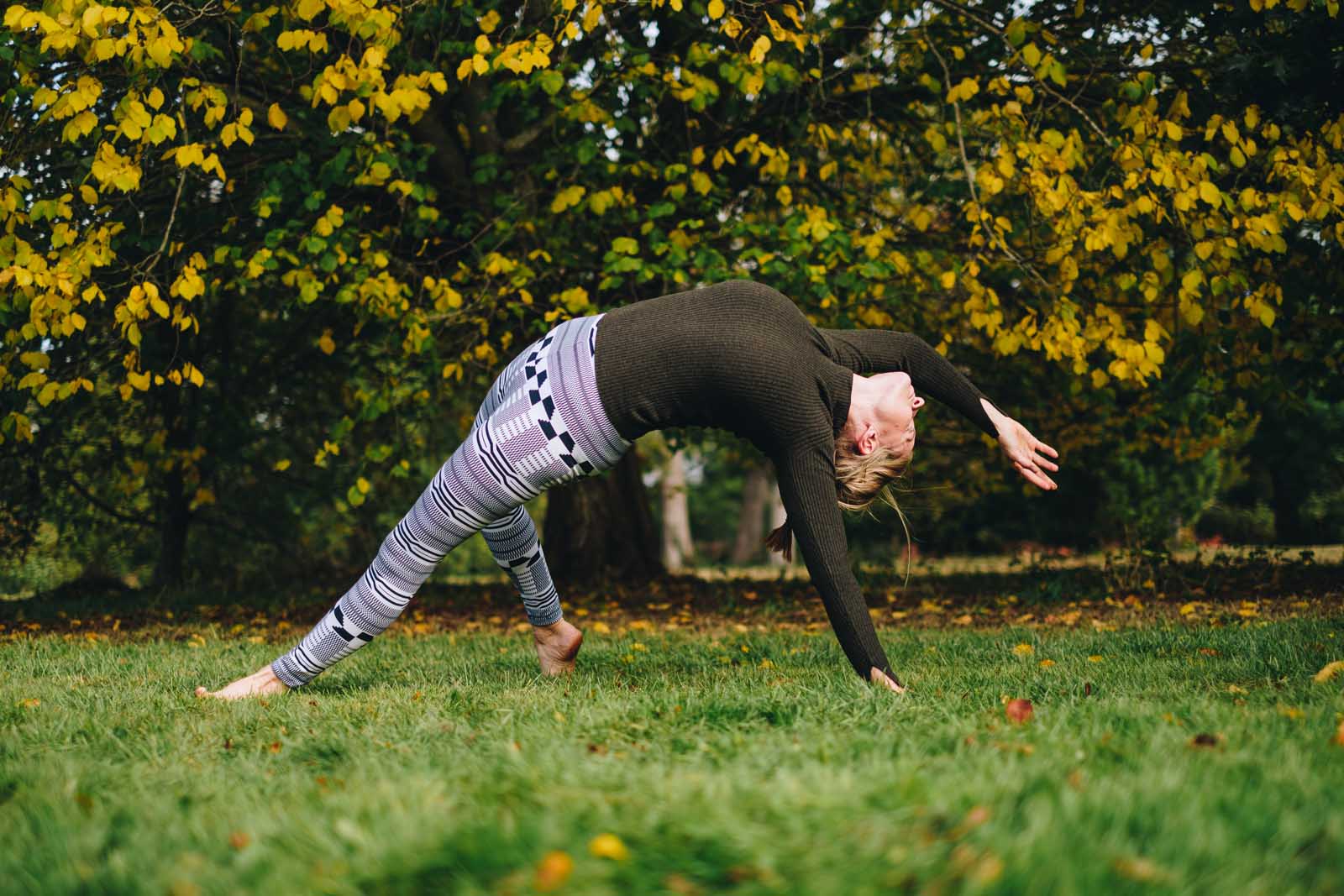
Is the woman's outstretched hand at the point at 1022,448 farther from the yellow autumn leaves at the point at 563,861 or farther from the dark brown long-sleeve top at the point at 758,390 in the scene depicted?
the yellow autumn leaves at the point at 563,861

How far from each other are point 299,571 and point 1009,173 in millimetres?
8797

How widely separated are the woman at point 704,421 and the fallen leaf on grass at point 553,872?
1719 mm

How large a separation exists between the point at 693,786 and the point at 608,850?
0.38 metres

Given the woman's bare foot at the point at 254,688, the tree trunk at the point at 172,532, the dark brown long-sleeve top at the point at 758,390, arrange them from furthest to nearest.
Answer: the tree trunk at the point at 172,532
the woman's bare foot at the point at 254,688
the dark brown long-sleeve top at the point at 758,390

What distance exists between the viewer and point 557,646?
4.31 meters

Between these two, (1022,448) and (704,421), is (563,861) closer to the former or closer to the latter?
(704,421)

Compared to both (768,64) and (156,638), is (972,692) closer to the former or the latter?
(768,64)

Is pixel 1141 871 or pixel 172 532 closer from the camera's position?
pixel 1141 871

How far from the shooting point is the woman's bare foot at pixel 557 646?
4.30m

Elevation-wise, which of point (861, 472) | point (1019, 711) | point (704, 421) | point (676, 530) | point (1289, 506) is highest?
point (704, 421)

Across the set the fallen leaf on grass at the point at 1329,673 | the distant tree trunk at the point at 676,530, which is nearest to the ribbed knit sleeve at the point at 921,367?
the fallen leaf on grass at the point at 1329,673

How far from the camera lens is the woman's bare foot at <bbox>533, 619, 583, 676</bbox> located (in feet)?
14.1

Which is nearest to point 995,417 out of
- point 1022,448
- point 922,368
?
point 1022,448

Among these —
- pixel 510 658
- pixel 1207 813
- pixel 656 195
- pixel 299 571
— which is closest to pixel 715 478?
pixel 299 571
